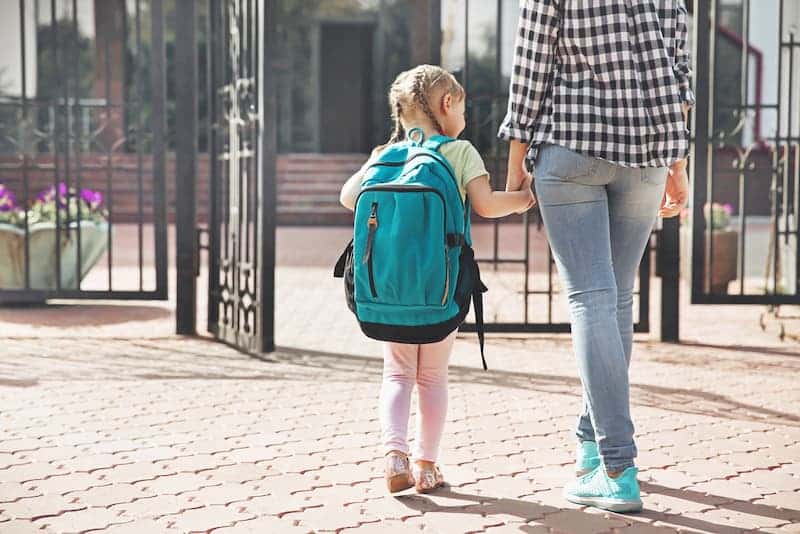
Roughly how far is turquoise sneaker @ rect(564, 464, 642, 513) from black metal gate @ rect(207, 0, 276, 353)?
11.7 ft

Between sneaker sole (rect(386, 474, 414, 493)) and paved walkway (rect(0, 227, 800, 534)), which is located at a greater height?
sneaker sole (rect(386, 474, 414, 493))

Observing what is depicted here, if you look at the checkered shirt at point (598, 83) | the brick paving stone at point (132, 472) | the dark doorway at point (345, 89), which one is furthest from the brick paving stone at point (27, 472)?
the dark doorway at point (345, 89)

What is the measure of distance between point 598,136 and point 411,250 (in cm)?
62

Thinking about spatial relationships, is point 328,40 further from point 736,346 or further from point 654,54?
point 654,54

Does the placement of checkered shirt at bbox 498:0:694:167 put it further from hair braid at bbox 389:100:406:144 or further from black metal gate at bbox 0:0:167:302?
black metal gate at bbox 0:0:167:302

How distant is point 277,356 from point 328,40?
20.5 metres

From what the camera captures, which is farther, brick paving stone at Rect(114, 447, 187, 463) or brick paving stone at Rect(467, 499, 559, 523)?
brick paving stone at Rect(114, 447, 187, 463)

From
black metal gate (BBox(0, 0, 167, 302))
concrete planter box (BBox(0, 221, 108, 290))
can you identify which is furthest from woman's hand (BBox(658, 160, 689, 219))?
concrete planter box (BBox(0, 221, 108, 290))

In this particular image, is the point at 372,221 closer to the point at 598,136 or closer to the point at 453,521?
the point at 598,136

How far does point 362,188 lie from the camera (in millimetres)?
3564

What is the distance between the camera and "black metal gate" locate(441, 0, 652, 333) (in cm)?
753

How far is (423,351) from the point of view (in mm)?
3814

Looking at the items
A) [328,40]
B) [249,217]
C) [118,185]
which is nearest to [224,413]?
[249,217]

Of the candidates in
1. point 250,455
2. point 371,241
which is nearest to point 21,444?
point 250,455
